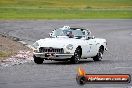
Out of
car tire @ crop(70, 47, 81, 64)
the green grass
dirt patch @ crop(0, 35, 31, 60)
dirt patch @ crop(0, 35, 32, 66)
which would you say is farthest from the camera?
the green grass

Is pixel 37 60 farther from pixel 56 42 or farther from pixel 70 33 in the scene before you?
pixel 70 33

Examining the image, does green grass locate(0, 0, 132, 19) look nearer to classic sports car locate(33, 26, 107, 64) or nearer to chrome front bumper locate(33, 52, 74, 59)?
classic sports car locate(33, 26, 107, 64)

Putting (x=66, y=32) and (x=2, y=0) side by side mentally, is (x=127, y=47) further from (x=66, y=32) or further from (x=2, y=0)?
(x=2, y=0)

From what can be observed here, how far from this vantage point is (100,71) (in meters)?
19.4

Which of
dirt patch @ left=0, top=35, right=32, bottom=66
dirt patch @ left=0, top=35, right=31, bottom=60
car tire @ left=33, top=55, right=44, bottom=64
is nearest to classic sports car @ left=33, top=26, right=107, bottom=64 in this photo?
car tire @ left=33, top=55, right=44, bottom=64

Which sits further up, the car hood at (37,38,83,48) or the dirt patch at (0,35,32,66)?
the car hood at (37,38,83,48)

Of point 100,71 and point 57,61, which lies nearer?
point 100,71

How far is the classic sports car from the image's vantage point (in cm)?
2252

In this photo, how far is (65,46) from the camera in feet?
74.1

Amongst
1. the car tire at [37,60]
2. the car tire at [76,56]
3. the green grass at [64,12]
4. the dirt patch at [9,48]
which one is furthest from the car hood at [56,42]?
the green grass at [64,12]

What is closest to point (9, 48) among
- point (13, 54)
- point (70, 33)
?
point (13, 54)

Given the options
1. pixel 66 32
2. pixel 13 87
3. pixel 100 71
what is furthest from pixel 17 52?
pixel 13 87

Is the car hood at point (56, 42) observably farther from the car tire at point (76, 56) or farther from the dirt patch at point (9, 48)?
the dirt patch at point (9, 48)

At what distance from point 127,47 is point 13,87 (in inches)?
742
